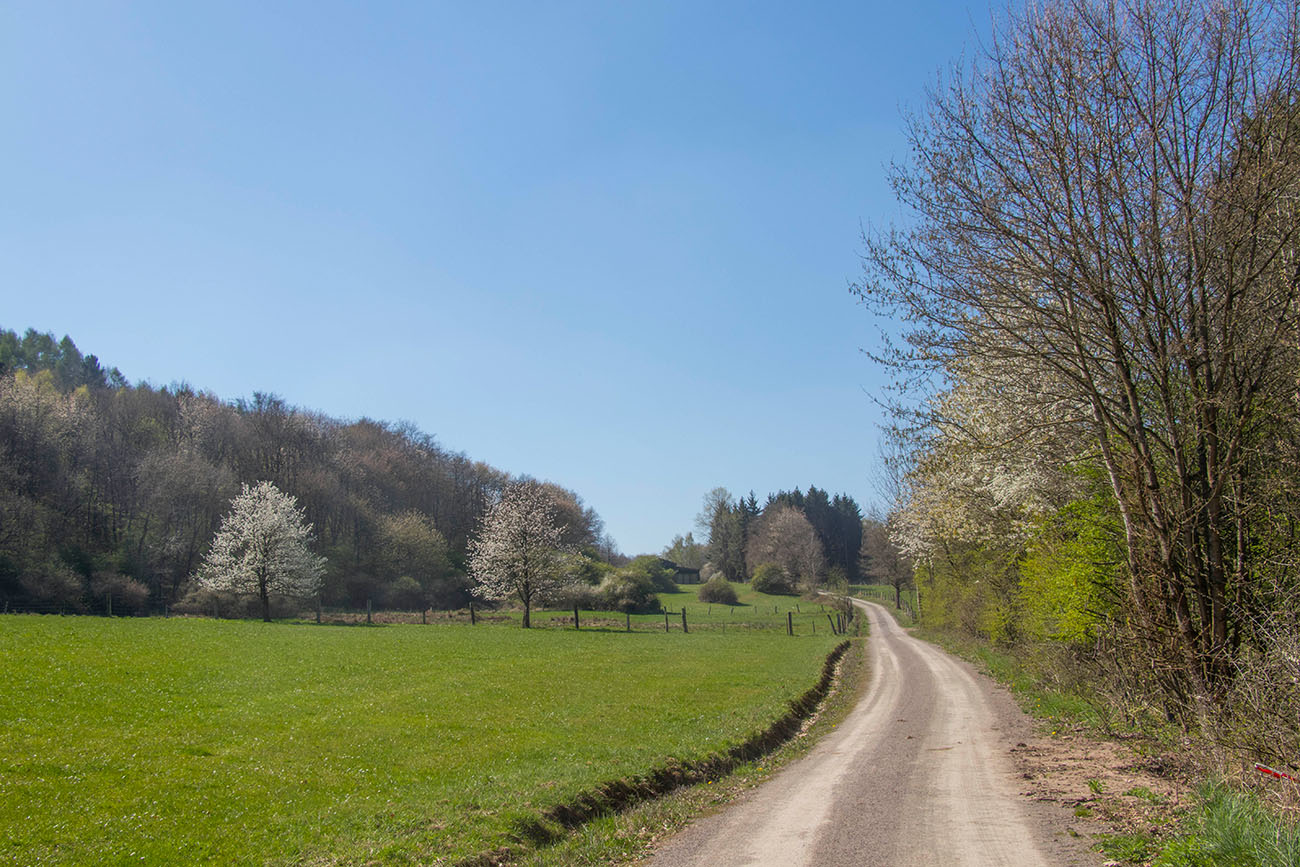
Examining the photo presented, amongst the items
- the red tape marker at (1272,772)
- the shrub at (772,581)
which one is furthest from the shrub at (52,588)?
the shrub at (772,581)

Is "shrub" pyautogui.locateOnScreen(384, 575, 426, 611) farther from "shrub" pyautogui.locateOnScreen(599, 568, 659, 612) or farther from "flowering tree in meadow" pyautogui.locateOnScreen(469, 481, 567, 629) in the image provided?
"shrub" pyautogui.locateOnScreen(599, 568, 659, 612)

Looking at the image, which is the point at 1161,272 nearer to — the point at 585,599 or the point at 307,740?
the point at 307,740

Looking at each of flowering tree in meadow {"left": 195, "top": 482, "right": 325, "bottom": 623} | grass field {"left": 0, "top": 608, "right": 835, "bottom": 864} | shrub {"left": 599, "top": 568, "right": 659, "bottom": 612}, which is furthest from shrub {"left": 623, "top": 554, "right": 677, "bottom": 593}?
grass field {"left": 0, "top": 608, "right": 835, "bottom": 864}

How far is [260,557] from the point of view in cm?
4734

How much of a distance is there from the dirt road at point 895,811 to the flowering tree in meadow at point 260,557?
139 feet

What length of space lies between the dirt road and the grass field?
2.32 metres

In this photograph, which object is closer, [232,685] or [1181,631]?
[1181,631]

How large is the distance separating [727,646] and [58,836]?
3310cm

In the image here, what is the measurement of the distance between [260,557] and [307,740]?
131 feet

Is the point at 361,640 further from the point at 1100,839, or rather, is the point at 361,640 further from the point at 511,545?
the point at 1100,839

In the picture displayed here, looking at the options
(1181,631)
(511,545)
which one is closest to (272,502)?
(511,545)

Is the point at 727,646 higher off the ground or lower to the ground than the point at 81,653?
lower

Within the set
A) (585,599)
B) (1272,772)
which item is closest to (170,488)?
(585,599)

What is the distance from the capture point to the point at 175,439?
67.4 meters
